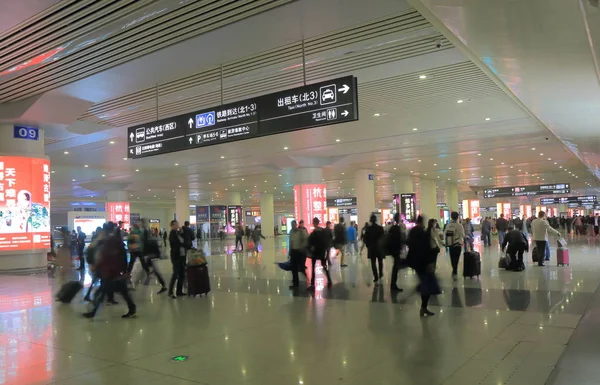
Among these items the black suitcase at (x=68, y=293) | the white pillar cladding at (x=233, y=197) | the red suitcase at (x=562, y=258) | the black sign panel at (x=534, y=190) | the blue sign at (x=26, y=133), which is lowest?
the red suitcase at (x=562, y=258)

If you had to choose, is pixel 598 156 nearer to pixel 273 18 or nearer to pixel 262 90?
pixel 262 90

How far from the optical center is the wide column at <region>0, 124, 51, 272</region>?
516 inches

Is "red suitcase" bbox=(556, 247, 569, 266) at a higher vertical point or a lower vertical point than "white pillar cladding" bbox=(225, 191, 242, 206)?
lower

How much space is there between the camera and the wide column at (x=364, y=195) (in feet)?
89.1

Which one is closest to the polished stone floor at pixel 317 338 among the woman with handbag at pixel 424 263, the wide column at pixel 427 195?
the woman with handbag at pixel 424 263

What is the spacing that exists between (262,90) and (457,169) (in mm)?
21256

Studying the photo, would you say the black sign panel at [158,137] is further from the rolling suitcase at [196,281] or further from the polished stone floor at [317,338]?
the polished stone floor at [317,338]

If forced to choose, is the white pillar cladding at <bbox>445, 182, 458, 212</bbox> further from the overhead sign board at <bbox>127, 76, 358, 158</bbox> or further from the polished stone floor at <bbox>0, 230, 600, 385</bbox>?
the overhead sign board at <bbox>127, 76, 358, 158</bbox>

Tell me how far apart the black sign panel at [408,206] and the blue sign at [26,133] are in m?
22.2

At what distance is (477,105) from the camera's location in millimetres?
13195

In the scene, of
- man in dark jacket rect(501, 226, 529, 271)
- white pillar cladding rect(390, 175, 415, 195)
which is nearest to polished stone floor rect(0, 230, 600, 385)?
man in dark jacket rect(501, 226, 529, 271)

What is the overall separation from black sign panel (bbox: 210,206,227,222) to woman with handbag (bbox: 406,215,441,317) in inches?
1471

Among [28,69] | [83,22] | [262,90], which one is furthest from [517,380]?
[28,69]

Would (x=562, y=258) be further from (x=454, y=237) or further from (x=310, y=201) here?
(x=310, y=201)
